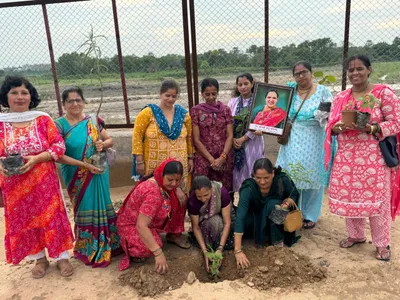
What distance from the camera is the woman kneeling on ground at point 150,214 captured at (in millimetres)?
2779

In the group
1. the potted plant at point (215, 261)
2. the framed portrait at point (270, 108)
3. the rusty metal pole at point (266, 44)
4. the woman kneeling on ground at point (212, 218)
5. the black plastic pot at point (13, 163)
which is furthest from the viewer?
the rusty metal pole at point (266, 44)

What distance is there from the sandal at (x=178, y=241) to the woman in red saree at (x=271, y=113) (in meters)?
1.38

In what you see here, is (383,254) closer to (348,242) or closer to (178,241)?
(348,242)

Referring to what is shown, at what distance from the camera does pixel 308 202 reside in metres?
3.66

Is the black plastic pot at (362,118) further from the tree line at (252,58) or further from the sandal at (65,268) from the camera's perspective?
the sandal at (65,268)

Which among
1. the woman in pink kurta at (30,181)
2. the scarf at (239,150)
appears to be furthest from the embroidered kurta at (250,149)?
the woman in pink kurta at (30,181)

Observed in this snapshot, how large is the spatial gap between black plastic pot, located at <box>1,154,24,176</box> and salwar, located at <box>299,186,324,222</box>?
102 inches

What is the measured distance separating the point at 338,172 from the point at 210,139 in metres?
1.25

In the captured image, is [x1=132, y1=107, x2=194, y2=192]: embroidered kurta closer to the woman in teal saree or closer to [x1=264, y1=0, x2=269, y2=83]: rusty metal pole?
the woman in teal saree

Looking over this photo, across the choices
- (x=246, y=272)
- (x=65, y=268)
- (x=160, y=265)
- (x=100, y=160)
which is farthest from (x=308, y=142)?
(x=65, y=268)

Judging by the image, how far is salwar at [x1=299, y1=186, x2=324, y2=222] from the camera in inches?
142

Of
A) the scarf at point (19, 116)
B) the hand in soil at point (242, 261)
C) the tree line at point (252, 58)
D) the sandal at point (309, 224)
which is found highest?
the tree line at point (252, 58)

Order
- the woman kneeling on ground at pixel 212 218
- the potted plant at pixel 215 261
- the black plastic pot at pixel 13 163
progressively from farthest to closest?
the woman kneeling on ground at pixel 212 218 → the potted plant at pixel 215 261 → the black plastic pot at pixel 13 163

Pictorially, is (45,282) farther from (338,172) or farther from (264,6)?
(264,6)
